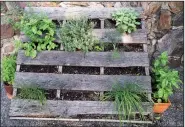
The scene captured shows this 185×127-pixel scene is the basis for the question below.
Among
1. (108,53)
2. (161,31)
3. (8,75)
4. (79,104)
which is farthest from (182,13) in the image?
(8,75)

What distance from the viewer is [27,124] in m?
3.54

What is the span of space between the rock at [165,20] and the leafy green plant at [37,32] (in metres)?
1.48

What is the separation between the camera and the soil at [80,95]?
9.96ft

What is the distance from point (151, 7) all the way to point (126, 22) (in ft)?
2.37

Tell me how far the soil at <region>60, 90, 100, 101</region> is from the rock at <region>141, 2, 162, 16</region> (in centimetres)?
141

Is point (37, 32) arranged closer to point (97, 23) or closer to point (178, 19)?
point (97, 23)

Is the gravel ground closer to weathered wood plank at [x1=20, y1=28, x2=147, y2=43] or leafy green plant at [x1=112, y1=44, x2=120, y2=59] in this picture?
leafy green plant at [x1=112, y1=44, x2=120, y2=59]

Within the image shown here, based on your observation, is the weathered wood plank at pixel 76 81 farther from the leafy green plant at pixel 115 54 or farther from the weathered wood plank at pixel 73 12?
the weathered wood plank at pixel 73 12

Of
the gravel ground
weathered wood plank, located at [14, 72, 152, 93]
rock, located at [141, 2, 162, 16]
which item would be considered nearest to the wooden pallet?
weathered wood plank, located at [14, 72, 152, 93]

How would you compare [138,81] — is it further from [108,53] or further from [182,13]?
[182,13]

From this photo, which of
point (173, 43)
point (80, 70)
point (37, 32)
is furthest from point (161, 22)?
point (37, 32)

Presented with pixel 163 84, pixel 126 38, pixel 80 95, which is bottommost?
pixel 80 95

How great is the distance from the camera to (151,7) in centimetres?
373

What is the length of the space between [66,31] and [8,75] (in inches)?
34.6
